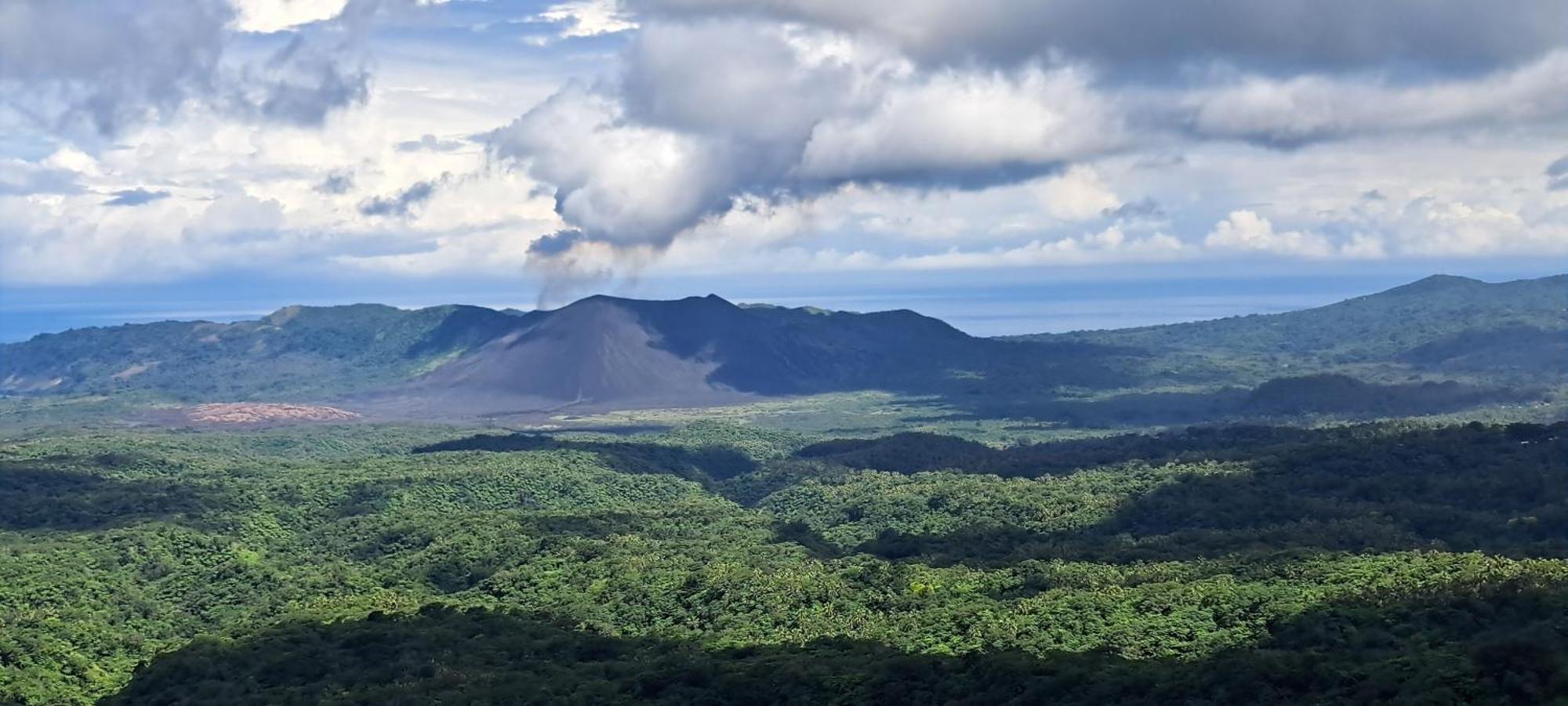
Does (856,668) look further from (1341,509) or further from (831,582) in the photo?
(1341,509)

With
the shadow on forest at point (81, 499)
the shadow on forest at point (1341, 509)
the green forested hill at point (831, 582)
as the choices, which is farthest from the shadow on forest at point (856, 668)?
the shadow on forest at point (81, 499)

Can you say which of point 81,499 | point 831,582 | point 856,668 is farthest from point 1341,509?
point 81,499

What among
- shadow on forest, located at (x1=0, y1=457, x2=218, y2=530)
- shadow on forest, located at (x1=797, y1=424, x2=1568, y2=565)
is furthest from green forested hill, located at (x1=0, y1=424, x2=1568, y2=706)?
shadow on forest, located at (x1=0, y1=457, x2=218, y2=530)

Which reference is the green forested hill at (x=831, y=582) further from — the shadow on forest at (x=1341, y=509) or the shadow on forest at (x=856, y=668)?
the shadow on forest at (x=1341, y=509)

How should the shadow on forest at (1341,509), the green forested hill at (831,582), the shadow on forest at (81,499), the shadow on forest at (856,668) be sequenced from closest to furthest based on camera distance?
1. the shadow on forest at (856,668)
2. the green forested hill at (831,582)
3. the shadow on forest at (1341,509)
4. the shadow on forest at (81,499)

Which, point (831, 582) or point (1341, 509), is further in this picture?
point (1341, 509)

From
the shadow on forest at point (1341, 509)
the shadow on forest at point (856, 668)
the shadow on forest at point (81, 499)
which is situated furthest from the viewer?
the shadow on forest at point (81, 499)

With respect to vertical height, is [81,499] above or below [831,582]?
Result: above
